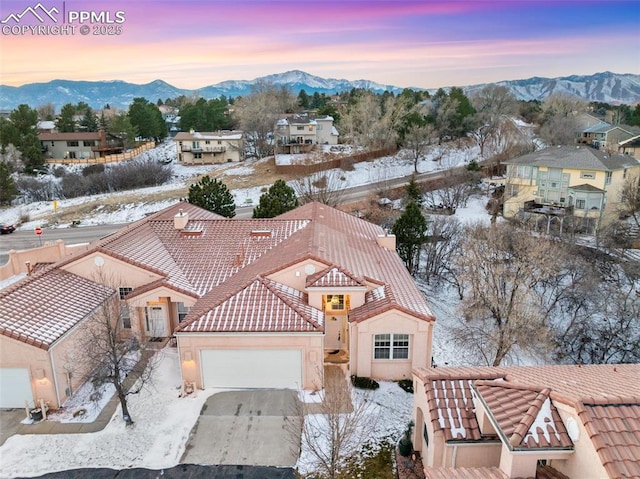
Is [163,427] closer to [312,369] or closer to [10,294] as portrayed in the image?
[312,369]

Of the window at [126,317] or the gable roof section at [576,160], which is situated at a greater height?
the gable roof section at [576,160]

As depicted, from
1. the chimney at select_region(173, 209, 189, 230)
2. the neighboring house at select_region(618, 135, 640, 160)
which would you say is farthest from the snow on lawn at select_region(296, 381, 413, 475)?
the neighboring house at select_region(618, 135, 640, 160)

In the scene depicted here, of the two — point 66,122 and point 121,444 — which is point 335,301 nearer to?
point 121,444

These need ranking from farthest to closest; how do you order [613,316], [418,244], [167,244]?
[418,244] < [613,316] < [167,244]

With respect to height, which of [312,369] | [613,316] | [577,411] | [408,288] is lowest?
[613,316]

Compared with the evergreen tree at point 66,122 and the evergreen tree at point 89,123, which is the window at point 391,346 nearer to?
the evergreen tree at point 89,123

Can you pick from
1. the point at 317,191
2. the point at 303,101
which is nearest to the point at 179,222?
the point at 317,191

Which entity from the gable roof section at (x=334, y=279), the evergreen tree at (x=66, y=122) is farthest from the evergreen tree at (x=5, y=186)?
the gable roof section at (x=334, y=279)

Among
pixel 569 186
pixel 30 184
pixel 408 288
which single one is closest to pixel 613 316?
pixel 408 288
